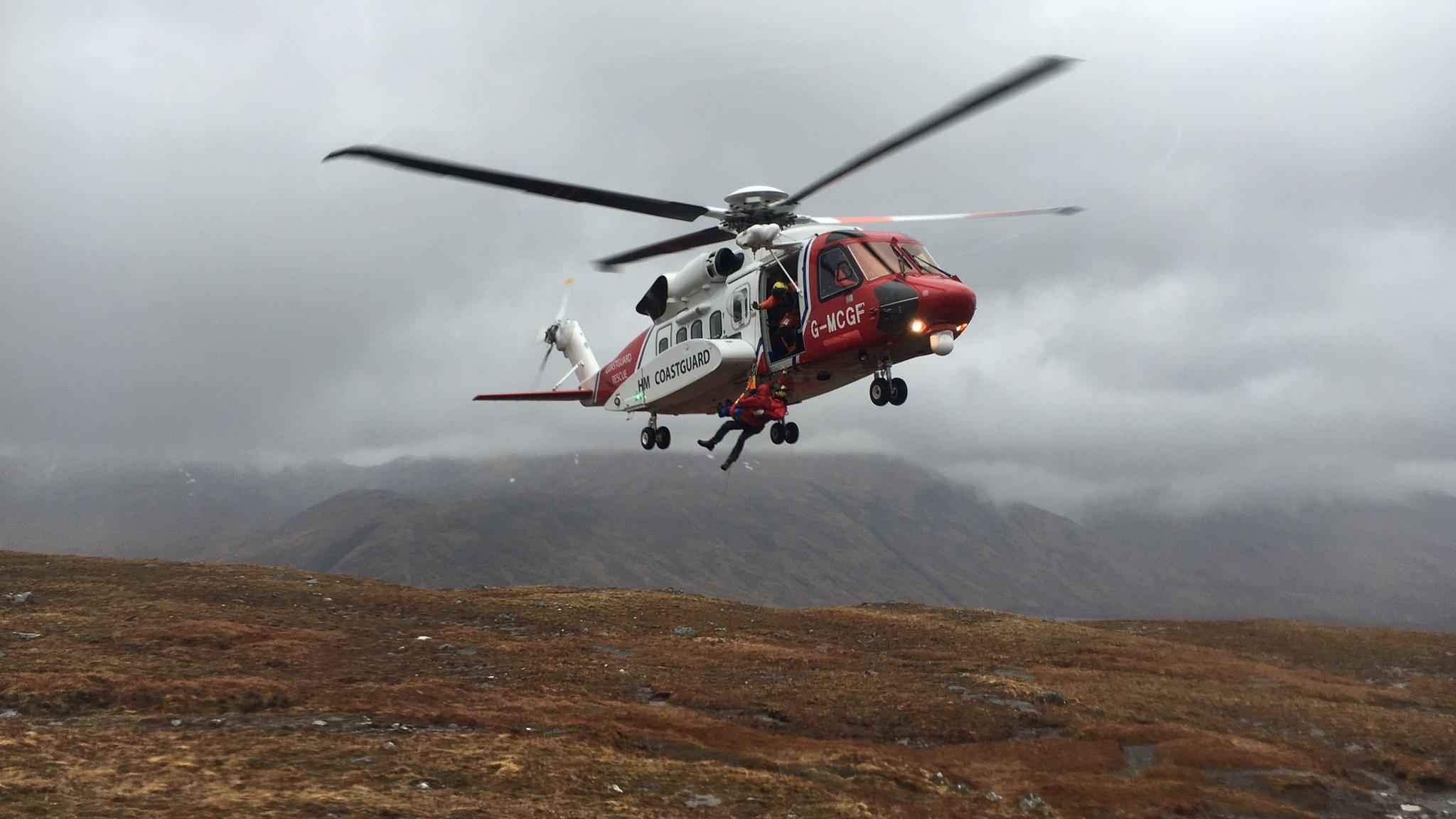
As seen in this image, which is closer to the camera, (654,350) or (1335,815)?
(1335,815)

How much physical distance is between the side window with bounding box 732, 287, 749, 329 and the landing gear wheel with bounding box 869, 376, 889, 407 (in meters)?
4.93

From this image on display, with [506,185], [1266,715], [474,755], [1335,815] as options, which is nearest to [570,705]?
[474,755]

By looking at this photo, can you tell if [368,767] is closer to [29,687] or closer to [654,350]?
[29,687]

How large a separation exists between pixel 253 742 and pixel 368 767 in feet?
11.8

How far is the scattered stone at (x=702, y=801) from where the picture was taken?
21.1m

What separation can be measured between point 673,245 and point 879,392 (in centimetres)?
795

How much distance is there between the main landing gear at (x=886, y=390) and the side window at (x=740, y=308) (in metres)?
4.85

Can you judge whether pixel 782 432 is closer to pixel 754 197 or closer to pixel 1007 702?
pixel 754 197

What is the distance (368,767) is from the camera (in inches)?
816

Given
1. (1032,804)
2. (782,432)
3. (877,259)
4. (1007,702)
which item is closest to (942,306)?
(877,259)

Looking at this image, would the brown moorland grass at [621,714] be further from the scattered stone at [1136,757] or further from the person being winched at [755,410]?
the person being winched at [755,410]

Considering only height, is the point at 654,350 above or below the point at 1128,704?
above

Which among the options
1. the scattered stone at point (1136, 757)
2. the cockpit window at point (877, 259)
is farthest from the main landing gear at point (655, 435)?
the scattered stone at point (1136, 757)

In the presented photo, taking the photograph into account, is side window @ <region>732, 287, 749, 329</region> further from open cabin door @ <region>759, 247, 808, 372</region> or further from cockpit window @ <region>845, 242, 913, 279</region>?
cockpit window @ <region>845, 242, 913, 279</region>
